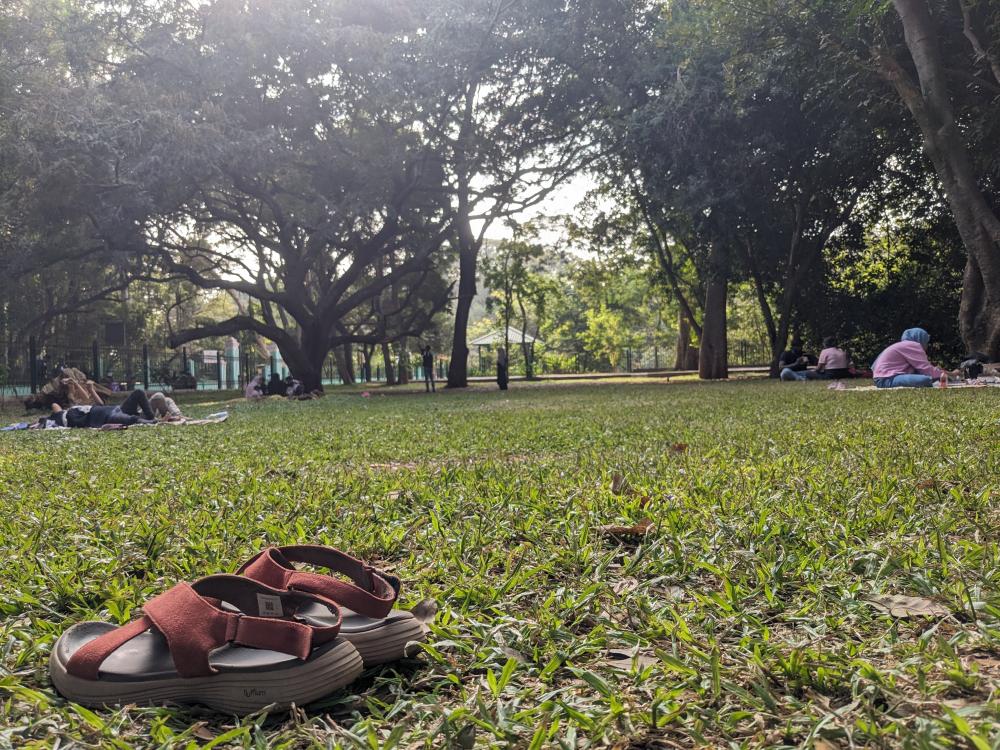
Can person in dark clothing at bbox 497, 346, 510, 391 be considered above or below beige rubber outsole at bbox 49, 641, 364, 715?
above

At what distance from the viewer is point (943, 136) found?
1310cm

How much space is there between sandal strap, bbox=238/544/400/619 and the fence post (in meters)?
21.4

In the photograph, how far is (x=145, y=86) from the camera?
1755cm

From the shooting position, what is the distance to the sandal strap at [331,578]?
71.6 inches

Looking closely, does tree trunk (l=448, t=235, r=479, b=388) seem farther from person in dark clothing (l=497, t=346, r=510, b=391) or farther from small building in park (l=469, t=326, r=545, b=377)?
small building in park (l=469, t=326, r=545, b=377)

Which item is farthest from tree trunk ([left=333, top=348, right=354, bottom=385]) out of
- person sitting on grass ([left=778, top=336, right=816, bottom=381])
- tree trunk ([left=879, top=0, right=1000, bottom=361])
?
tree trunk ([left=879, top=0, right=1000, bottom=361])

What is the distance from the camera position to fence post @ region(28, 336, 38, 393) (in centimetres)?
2007

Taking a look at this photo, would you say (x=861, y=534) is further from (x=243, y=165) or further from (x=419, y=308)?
(x=419, y=308)

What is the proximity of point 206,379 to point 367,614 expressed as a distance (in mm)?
38225

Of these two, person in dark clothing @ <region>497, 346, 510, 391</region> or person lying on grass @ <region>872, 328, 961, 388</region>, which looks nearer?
person lying on grass @ <region>872, 328, 961, 388</region>

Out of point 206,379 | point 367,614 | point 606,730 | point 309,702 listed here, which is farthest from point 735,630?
point 206,379

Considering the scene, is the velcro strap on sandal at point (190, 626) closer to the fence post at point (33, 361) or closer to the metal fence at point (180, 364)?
the metal fence at point (180, 364)

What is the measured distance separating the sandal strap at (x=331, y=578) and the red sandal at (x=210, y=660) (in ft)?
0.30

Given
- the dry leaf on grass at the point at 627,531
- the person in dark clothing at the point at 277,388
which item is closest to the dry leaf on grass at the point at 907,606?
the dry leaf on grass at the point at 627,531
